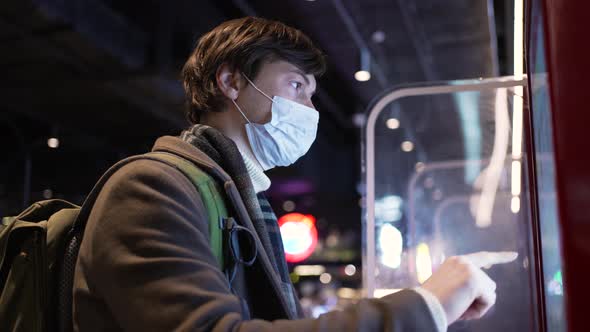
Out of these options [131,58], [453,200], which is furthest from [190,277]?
[131,58]

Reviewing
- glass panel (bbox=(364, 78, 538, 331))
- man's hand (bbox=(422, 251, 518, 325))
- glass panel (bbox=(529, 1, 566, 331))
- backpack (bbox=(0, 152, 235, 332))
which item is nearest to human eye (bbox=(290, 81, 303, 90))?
backpack (bbox=(0, 152, 235, 332))

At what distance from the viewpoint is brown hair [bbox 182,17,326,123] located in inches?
62.9

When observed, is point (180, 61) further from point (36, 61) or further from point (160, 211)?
point (160, 211)

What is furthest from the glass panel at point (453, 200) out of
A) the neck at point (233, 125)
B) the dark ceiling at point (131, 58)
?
the dark ceiling at point (131, 58)

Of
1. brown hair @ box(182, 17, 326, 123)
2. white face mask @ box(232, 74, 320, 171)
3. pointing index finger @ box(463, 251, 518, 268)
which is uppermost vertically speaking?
brown hair @ box(182, 17, 326, 123)

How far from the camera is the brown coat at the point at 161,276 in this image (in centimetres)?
100

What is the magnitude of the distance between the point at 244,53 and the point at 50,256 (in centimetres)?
67

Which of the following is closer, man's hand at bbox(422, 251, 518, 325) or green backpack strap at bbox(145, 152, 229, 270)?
man's hand at bbox(422, 251, 518, 325)

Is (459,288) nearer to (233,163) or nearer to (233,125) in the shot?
(233,163)

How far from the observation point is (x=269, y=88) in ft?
5.34

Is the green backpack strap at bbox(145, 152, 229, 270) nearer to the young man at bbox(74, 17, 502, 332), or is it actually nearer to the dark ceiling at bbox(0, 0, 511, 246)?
the young man at bbox(74, 17, 502, 332)

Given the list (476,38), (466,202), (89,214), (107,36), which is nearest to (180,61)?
(107,36)

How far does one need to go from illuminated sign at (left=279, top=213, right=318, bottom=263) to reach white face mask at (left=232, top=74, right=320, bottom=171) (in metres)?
11.5

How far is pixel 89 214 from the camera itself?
1244 millimetres
